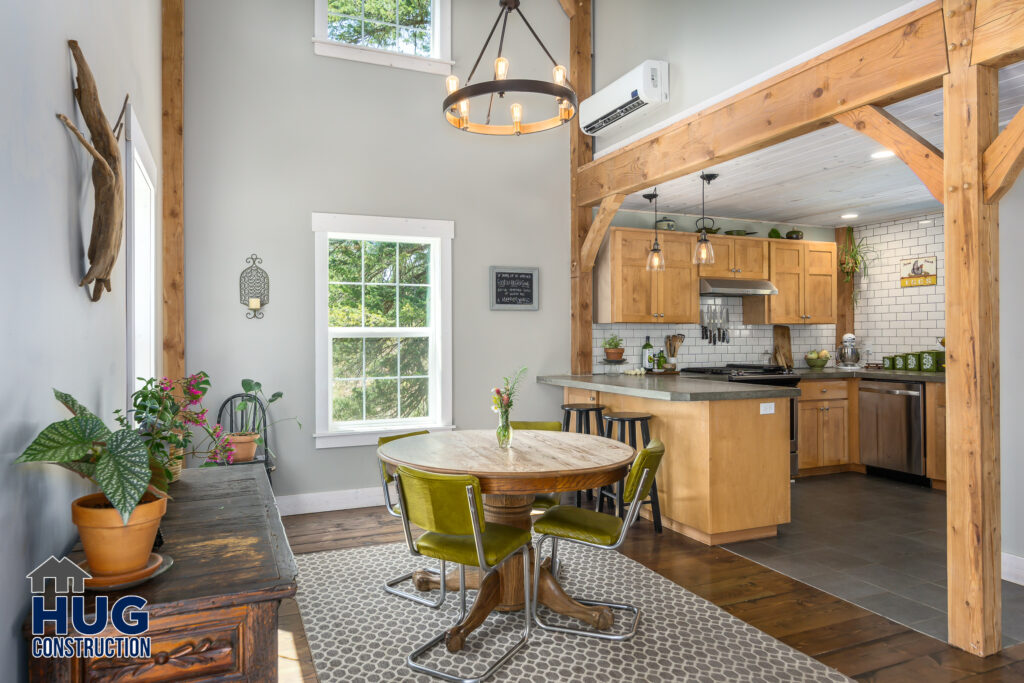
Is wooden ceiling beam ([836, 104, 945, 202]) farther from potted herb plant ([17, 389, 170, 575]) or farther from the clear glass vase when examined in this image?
potted herb plant ([17, 389, 170, 575])

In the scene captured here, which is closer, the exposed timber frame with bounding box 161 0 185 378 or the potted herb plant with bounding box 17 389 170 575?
A: the potted herb plant with bounding box 17 389 170 575

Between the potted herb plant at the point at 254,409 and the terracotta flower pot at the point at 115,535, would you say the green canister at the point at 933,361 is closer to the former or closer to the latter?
the potted herb plant at the point at 254,409

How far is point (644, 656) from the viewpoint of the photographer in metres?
2.70

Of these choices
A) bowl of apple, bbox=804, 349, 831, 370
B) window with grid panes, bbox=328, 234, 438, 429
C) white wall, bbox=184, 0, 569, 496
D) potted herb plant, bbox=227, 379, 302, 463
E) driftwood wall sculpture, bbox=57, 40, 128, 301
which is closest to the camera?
driftwood wall sculpture, bbox=57, 40, 128, 301

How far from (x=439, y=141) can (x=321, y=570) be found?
11.4 feet

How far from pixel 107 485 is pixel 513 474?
5.57ft

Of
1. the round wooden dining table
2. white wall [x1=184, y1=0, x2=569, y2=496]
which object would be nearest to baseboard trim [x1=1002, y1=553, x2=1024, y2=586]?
the round wooden dining table

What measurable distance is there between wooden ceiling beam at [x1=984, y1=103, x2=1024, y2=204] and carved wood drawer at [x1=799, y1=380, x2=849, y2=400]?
12.8ft

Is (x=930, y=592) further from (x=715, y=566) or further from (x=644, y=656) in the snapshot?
(x=644, y=656)

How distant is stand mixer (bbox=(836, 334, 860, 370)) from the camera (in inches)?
283

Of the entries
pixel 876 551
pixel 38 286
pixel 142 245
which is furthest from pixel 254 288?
pixel 876 551

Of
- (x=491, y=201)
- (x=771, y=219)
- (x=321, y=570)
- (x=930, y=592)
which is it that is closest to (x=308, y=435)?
(x=321, y=570)

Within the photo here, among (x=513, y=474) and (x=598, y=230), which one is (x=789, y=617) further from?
(x=598, y=230)

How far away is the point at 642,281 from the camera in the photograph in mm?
6113
